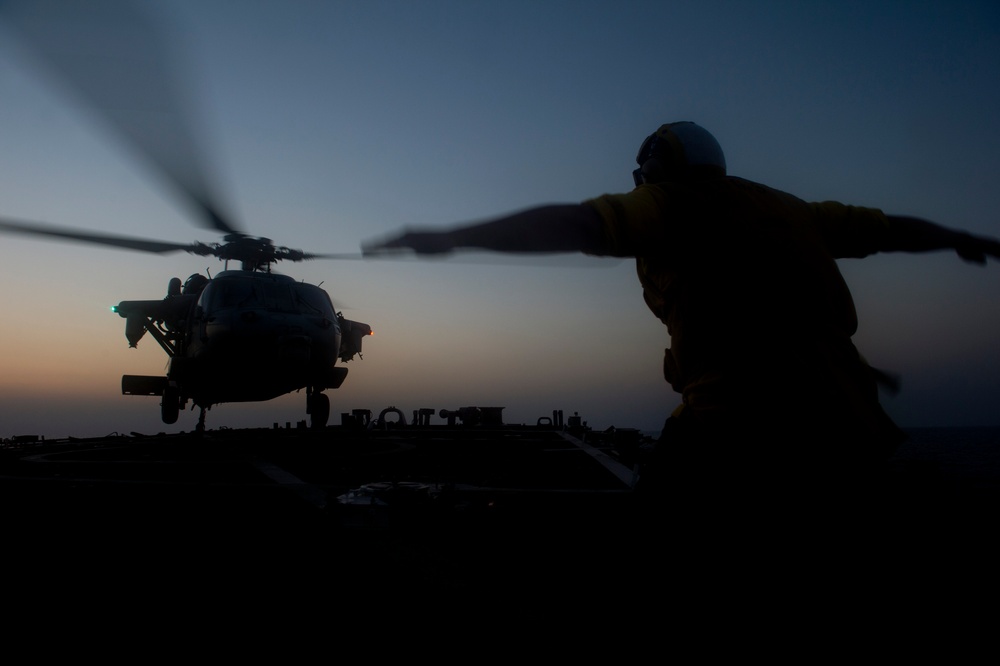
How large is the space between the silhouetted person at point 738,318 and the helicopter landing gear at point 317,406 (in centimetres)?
1460

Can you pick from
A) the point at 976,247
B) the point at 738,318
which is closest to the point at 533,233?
the point at 738,318

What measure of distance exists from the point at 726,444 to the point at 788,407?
0.23 m

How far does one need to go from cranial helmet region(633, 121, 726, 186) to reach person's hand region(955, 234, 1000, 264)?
3.56 feet

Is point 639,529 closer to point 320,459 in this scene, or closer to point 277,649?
point 277,649

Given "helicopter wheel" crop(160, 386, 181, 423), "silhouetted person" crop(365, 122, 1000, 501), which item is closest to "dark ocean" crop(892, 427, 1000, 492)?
"silhouetted person" crop(365, 122, 1000, 501)

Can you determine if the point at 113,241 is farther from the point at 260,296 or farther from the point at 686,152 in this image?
the point at 686,152

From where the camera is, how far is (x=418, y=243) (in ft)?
6.37

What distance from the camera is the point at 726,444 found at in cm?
204

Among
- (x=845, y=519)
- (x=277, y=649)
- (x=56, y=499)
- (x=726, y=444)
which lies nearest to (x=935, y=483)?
(x=845, y=519)

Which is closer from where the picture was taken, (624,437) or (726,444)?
(726,444)

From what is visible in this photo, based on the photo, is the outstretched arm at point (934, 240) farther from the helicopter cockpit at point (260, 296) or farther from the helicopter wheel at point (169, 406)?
the helicopter wheel at point (169, 406)

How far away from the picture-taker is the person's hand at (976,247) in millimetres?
2619

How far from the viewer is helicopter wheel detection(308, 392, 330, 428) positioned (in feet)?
51.9

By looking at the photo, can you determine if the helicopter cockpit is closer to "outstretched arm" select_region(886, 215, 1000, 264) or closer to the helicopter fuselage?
the helicopter fuselage
